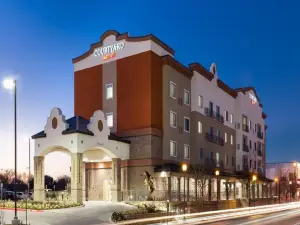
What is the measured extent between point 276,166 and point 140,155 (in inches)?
2863

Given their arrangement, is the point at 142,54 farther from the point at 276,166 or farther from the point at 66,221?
the point at 276,166

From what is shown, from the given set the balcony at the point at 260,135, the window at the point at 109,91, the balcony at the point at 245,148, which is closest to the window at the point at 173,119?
the window at the point at 109,91

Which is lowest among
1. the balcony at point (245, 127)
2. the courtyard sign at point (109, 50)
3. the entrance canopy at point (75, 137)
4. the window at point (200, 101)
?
the entrance canopy at point (75, 137)

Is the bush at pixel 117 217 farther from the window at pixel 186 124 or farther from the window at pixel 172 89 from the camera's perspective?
the window at pixel 186 124

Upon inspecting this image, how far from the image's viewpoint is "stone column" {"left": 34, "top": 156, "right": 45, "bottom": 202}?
1484 inches

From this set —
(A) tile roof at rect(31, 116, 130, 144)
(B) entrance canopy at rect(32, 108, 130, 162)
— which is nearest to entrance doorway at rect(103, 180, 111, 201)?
(B) entrance canopy at rect(32, 108, 130, 162)

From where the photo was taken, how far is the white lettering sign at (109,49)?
46.6 meters

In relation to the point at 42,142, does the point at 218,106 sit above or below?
above

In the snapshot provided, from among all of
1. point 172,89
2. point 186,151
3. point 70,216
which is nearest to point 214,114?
point 186,151

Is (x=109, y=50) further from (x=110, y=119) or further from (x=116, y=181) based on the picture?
(x=116, y=181)

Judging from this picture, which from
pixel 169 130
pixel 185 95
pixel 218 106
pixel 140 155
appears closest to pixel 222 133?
pixel 218 106

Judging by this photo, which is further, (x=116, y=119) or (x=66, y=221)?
(x=116, y=119)

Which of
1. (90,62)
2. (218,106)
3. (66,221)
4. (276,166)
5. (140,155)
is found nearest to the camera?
(66,221)

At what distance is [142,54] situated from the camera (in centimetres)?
4469
